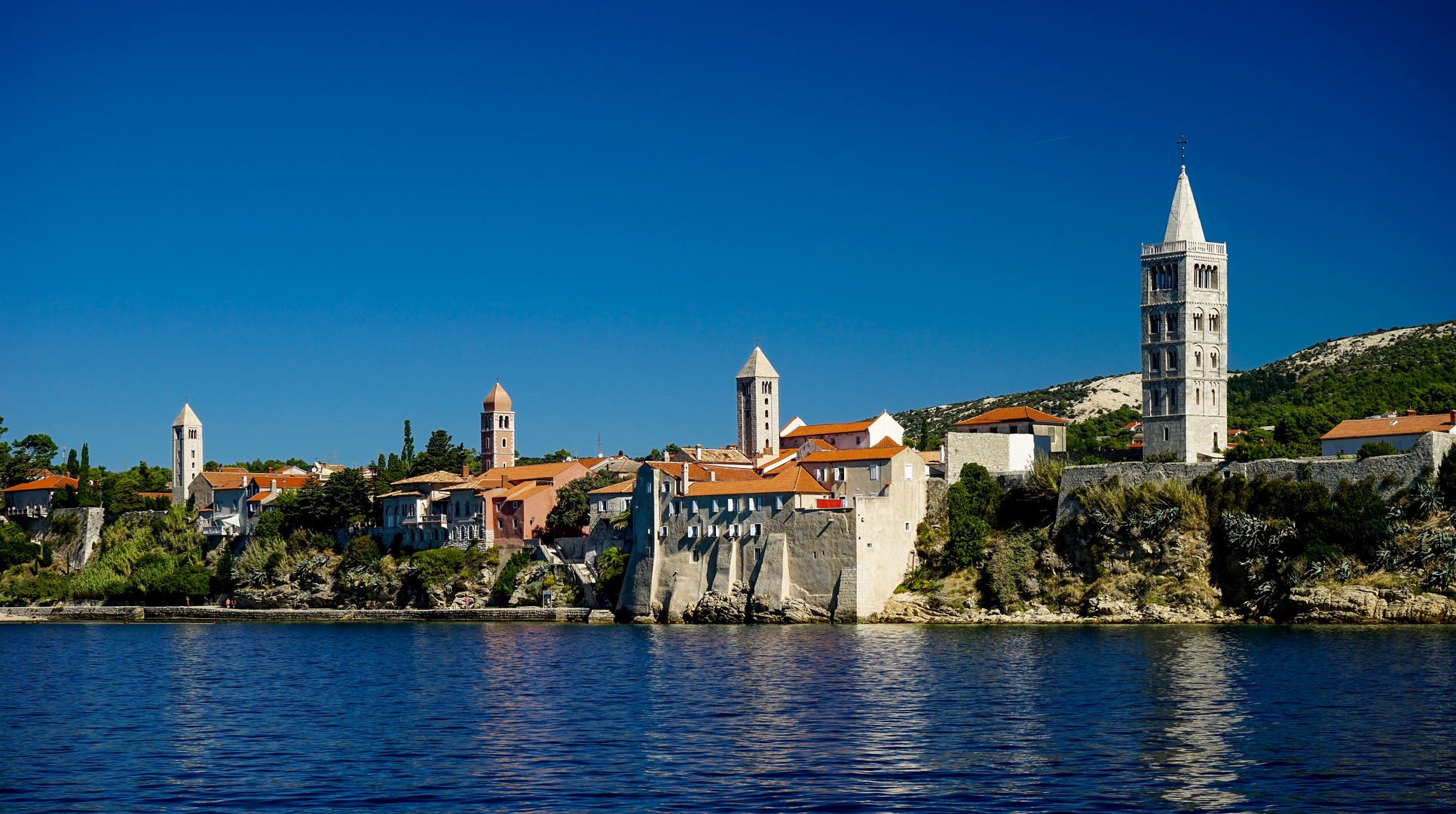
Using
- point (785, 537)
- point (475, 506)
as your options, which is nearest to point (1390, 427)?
point (785, 537)

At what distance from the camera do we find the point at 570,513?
75688mm

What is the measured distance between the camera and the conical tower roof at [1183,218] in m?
68.5

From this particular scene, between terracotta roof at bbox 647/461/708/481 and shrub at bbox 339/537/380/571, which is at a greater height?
terracotta roof at bbox 647/461/708/481

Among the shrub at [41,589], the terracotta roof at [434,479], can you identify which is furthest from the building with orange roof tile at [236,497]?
the terracotta roof at [434,479]

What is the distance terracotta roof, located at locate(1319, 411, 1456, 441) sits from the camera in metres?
58.8

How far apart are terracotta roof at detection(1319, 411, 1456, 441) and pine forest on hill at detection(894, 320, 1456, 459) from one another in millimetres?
1466

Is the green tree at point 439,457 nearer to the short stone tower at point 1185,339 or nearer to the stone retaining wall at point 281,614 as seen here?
the stone retaining wall at point 281,614

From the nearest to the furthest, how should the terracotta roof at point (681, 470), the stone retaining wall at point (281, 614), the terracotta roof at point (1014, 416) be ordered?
the stone retaining wall at point (281, 614), the terracotta roof at point (681, 470), the terracotta roof at point (1014, 416)

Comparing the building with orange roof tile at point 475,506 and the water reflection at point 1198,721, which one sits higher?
the building with orange roof tile at point 475,506

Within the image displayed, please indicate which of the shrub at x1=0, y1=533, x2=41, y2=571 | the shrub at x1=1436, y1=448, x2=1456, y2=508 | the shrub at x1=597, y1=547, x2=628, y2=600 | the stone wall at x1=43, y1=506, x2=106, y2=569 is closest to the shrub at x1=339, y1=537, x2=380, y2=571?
the shrub at x1=597, y1=547, x2=628, y2=600

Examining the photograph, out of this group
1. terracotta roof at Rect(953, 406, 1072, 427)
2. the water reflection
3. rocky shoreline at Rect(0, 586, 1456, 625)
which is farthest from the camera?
terracotta roof at Rect(953, 406, 1072, 427)

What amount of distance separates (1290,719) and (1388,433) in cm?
3394

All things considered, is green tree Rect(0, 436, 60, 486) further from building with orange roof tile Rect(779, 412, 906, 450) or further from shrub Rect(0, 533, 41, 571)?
building with orange roof tile Rect(779, 412, 906, 450)

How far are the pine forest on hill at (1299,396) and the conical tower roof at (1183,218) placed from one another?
9784mm
